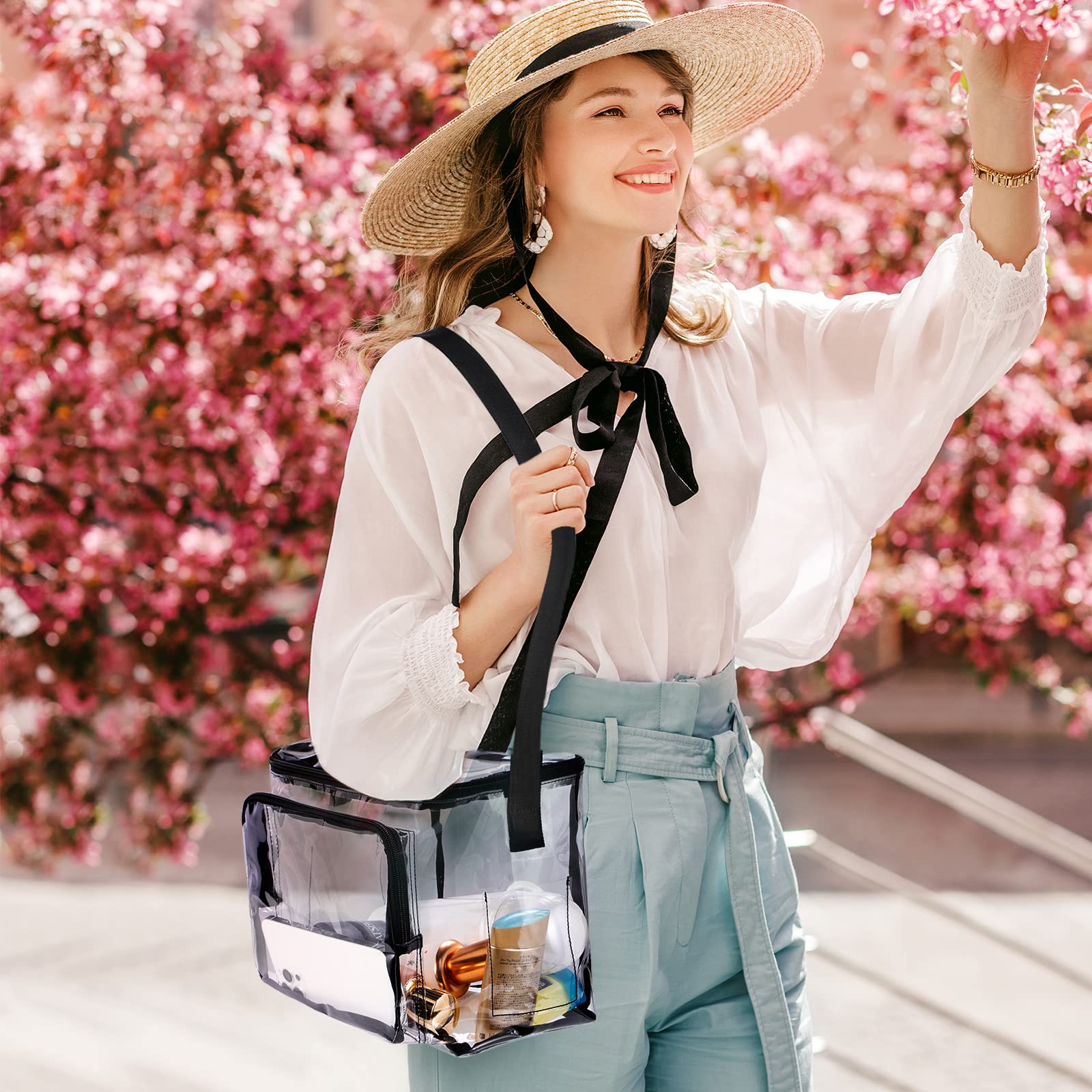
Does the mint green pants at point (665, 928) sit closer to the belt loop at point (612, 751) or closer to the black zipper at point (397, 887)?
the belt loop at point (612, 751)

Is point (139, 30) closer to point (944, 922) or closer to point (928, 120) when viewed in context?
point (928, 120)

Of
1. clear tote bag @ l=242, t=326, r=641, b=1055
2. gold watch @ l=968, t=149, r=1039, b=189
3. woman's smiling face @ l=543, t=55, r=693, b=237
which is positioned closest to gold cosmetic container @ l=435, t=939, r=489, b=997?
clear tote bag @ l=242, t=326, r=641, b=1055

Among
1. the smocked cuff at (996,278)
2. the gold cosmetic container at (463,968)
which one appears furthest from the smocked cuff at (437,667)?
the smocked cuff at (996,278)

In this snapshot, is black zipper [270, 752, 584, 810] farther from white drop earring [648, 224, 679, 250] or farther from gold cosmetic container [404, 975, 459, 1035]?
white drop earring [648, 224, 679, 250]

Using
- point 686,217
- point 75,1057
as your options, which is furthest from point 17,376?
point 75,1057

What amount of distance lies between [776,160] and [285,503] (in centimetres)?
133

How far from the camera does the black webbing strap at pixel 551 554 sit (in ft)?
4.92

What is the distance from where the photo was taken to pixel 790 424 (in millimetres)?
1913

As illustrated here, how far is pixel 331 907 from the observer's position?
5.24ft

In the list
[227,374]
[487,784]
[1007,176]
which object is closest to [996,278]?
[1007,176]

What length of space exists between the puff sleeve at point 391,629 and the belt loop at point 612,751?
14 centimetres

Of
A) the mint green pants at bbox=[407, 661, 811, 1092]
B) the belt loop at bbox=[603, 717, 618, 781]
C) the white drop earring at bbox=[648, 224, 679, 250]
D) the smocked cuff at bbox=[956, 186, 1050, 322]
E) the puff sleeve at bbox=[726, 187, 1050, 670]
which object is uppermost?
the white drop earring at bbox=[648, 224, 679, 250]

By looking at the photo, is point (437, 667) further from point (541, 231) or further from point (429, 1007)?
point (541, 231)

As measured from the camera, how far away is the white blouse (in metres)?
1.60
